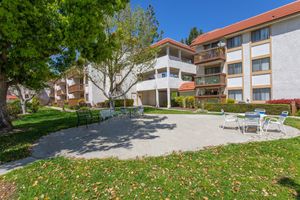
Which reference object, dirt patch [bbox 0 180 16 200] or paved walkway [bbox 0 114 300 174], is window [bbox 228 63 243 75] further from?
dirt patch [bbox 0 180 16 200]

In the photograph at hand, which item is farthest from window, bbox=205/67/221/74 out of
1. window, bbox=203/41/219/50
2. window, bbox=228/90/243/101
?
window, bbox=228/90/243/101

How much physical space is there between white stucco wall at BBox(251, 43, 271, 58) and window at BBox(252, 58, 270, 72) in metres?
0.73

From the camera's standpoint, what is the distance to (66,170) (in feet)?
17.5

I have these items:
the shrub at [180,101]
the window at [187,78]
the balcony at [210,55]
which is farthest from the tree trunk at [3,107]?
the window at [187,78]

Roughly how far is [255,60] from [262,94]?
4.32 meters

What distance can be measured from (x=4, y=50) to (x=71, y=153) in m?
5.78

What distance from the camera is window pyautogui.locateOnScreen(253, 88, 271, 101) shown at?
22125mm

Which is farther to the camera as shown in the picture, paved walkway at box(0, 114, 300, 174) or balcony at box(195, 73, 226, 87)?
balcony at box(195, 73, 226, 87)

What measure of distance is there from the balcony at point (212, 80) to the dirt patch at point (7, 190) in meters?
24.6

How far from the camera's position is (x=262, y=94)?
22.6 metres

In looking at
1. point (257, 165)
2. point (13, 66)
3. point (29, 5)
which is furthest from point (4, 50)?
point (257, 165)

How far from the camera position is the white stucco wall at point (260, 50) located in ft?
72.2

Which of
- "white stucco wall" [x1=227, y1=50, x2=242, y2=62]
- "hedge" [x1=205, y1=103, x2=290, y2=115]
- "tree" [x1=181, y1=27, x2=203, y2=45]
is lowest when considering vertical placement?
"hedge" [x1=205, y1=103, x2=290, y2=115]

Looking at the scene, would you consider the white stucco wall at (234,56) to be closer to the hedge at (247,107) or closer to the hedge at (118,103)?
the hedge at (247,107)
